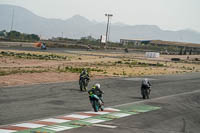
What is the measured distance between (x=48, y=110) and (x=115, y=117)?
11.8 ft

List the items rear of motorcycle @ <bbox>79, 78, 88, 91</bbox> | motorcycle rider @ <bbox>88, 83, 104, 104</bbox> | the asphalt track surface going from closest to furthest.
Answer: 1. the asphalt track surface
2. motorcycle rider @ <bbox>88, 83, 104, 104</bbox>
3. rear of motorcycle @ <bbox>79, 78, 88, 91</bbox>

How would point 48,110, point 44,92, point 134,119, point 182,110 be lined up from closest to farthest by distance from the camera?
point 134,119 → point 48,110 → point 182,110 → point 44,92

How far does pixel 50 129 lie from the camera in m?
16.2

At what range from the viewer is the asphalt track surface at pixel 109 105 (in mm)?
17938

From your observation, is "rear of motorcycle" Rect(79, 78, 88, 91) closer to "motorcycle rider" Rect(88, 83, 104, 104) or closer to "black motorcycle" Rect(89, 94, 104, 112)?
"black motorcycle" Rect(89, 94, 104, 112)

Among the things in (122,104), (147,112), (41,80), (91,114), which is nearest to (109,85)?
(41,80)

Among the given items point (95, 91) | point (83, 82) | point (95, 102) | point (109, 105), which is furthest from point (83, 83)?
point (95, 91)

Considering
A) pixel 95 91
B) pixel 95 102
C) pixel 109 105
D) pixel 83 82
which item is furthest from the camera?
pixel 83 82

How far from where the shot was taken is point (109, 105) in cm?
2453

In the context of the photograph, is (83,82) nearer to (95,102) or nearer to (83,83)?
(83,83)

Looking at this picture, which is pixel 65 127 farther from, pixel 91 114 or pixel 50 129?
pixel 91 114

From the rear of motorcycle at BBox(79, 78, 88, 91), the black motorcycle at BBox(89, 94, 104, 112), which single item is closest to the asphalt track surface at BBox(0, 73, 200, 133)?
the rear of motorcycle at BBox(79, 78, 88, 91)

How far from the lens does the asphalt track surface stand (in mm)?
17938

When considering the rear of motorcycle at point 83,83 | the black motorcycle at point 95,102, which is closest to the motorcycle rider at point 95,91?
the black motorcycle at point 95,102
